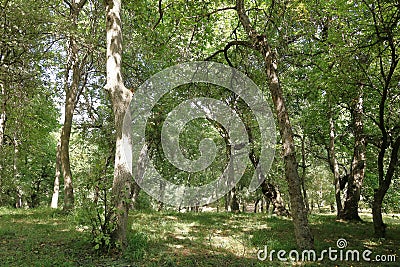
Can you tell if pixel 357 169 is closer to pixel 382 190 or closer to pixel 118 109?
pixel 382 190

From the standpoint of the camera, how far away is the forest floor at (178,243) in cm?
671

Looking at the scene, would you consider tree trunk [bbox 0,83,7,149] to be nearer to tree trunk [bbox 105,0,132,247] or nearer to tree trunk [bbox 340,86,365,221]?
tree trunk [bbox 105,0,132,247]

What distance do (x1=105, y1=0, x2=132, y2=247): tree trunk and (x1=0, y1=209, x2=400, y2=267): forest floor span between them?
0.75 metres

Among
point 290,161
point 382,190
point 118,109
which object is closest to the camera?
point 118,109

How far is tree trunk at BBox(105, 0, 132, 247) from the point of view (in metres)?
7.14

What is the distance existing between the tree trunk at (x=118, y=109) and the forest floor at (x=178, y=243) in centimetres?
75

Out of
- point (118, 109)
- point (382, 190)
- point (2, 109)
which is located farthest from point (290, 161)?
point (2, 109)

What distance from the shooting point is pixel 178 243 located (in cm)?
859

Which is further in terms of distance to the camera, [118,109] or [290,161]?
[290,161]

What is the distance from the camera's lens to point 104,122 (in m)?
19.4

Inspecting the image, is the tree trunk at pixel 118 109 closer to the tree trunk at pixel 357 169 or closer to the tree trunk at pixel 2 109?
the tree trunk at pixel 2 109

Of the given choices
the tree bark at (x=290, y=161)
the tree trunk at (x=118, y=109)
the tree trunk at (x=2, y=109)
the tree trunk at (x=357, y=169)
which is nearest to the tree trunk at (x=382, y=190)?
the tree bark at (x=290, y=161)

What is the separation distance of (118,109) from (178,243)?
160 inches

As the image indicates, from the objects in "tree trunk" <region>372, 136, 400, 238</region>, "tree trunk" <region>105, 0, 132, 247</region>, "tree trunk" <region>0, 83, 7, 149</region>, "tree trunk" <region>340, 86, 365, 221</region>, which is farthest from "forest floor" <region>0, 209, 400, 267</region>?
"tree trunk" <region>0, 83, 7, 149</region>
